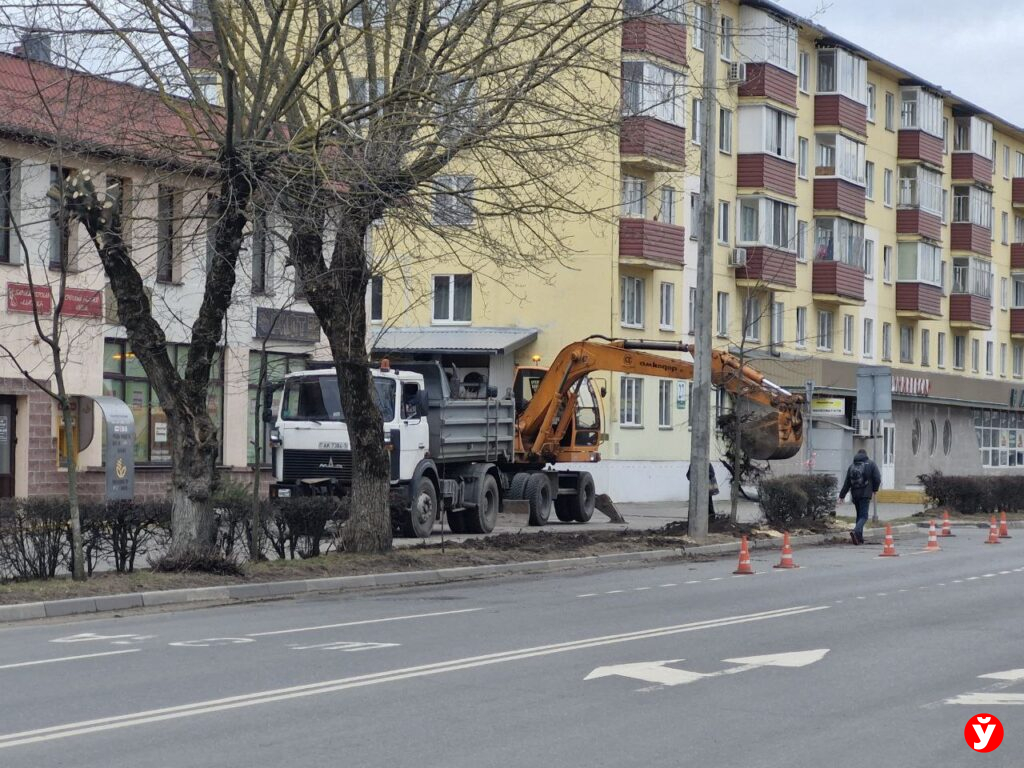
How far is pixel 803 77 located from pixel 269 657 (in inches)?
1805

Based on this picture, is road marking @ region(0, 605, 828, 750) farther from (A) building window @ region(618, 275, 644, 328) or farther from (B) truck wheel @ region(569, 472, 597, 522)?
(A) building window @ region(618, 275, 644, 328)

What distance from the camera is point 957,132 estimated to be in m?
67.9

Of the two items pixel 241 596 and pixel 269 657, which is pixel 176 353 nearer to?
pixel 241 596

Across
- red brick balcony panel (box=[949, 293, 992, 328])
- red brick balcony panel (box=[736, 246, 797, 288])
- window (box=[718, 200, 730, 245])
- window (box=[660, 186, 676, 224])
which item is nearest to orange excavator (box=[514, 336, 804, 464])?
window (box=[660, 186, 676, 224])

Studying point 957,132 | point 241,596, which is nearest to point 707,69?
point 241,596

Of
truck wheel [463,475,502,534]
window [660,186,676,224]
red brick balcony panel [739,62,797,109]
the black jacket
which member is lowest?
truck wheel [463,475,502,534]

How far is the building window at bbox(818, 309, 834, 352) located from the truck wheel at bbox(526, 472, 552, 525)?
24.7 m

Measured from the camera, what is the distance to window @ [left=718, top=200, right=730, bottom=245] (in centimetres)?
4956

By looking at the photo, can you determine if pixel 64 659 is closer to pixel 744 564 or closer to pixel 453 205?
pixel 453 205

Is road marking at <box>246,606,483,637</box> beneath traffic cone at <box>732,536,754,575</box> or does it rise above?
beneath

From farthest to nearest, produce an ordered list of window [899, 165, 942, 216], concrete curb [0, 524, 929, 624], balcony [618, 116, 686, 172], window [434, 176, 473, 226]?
window [899, 165, 942, 216] → balcony [618, 116, 686, 172] → window [434, 176, 473, 226] → concrete curb [0, 524, 929, 624]

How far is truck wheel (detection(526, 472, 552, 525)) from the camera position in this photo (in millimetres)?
31812

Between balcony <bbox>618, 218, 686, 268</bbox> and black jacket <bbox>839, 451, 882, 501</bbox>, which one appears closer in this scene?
black jacket <bbox>839, 451, 882, 501</bbox>

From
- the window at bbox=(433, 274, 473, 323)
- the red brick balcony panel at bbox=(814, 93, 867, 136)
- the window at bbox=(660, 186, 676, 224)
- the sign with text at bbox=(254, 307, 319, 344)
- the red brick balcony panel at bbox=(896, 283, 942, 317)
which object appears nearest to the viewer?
the sign with text at bbox=(254, 307, 319, 344)
